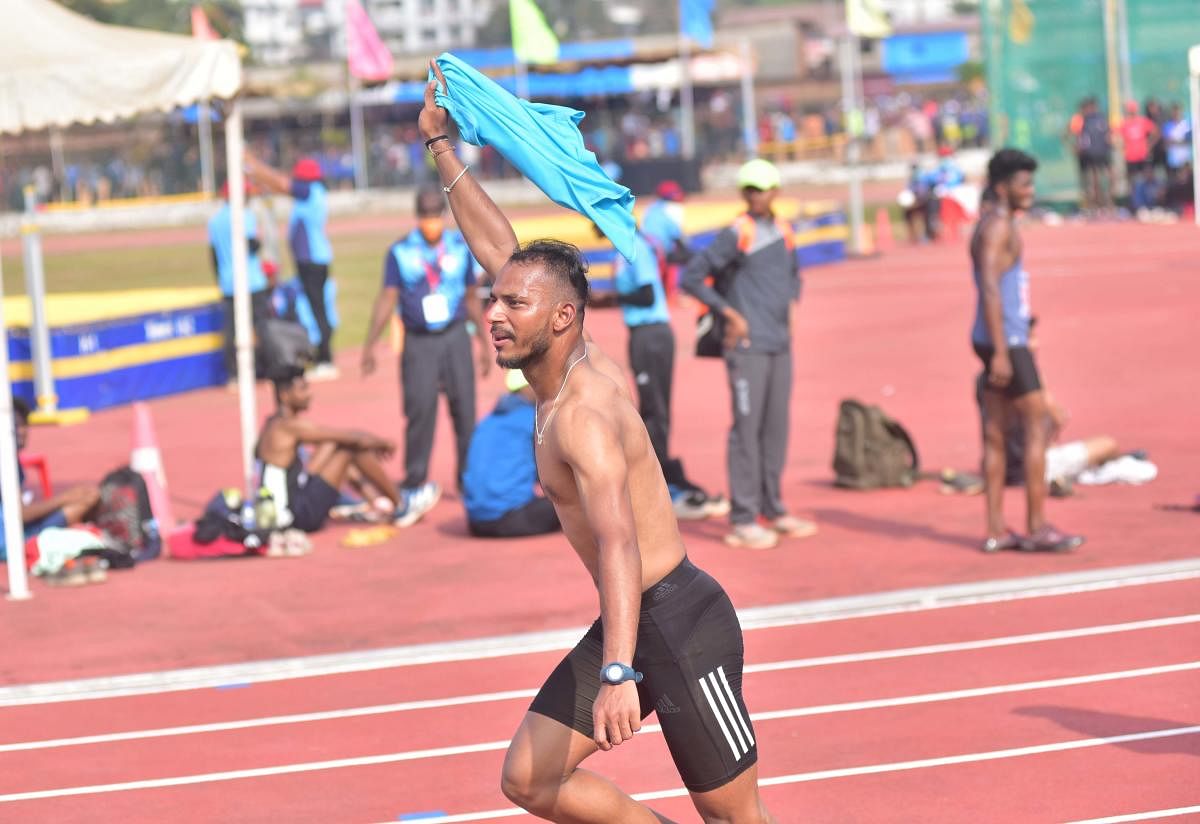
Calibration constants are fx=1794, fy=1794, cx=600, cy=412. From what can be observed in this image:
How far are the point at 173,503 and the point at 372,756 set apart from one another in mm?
6257

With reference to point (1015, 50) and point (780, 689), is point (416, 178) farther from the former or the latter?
point (780, 689)

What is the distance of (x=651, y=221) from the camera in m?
14.4

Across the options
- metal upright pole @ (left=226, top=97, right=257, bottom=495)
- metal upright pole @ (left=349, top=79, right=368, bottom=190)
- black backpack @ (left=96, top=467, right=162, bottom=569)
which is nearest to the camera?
black backpack @ (left=96, top=467, right=162, bottom=569)

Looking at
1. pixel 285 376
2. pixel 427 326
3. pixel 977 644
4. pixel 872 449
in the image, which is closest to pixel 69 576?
pixel 285 376

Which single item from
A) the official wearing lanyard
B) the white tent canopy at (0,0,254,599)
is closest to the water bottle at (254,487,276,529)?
the official wearing lanyard

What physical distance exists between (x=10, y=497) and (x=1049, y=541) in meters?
5.89

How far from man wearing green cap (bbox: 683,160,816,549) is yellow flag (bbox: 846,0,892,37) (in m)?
19.6

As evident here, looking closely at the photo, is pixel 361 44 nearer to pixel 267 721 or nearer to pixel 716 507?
pixel 716 507

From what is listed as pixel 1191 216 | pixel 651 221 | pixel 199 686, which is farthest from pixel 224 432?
pixel 1191 216

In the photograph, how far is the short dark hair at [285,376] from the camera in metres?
11.4

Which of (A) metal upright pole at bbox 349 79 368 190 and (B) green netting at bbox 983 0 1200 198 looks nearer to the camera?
(B) green netting at bbox 983 0 1200 198

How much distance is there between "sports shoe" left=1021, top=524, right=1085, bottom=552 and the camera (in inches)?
389

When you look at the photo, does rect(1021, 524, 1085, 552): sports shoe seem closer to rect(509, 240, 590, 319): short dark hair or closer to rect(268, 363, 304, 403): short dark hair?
rect(268, 363, 304, 403): short dark hair

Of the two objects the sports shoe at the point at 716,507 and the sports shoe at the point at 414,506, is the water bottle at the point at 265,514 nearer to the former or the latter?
the sports shoe at the point at 414,506
